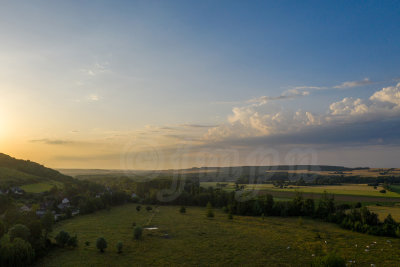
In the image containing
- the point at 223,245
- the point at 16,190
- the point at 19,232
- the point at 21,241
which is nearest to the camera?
the point at 21,241

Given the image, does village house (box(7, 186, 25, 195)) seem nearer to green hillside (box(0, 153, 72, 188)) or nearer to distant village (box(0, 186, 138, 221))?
distant village (box(0, 186, 138, 221))

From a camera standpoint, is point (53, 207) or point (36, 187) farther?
point (36, 187)

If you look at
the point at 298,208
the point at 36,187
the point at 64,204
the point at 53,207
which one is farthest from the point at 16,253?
the point at 36,187

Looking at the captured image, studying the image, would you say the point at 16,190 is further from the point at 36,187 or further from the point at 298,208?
the point at 298,208

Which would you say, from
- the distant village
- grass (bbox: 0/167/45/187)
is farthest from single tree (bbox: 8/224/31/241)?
grass (bbox: 0/167/45/187)

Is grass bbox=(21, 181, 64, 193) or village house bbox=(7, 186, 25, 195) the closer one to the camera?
village house bbox=(7, 186, 25, 195)

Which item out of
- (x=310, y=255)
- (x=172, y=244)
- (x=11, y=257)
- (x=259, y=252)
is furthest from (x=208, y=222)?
(x=11, y=257)

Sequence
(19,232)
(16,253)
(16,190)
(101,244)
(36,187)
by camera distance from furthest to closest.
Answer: (36,187), (16,190), (101,244), (19,232), (16,253)
